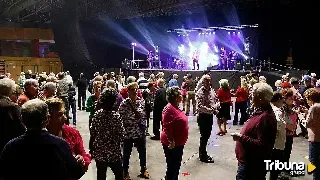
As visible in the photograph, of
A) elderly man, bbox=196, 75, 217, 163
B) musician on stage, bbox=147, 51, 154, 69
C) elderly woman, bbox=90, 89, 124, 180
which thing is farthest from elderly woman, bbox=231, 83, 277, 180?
musician on stage, bbox=147, 51, 154, 69

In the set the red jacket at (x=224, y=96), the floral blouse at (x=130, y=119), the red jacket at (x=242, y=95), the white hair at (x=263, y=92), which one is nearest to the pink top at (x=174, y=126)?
the floral blouse at (x=130, y=119)

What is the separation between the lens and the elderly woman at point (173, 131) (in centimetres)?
504

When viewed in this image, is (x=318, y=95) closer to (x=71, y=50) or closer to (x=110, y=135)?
(x=110, y=135)

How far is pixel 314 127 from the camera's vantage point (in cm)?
505

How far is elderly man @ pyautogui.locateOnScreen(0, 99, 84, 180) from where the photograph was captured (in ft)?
8.47

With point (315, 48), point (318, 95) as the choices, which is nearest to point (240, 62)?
point (315, 48)

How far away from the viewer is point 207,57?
2614 centimetres

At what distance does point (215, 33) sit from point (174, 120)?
21636 millimetres

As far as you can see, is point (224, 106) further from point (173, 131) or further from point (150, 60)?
point (150, 60)

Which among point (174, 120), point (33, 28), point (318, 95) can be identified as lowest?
point (174, 120)

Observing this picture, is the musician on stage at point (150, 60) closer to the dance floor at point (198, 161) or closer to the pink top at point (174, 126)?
the dance floor at point (198, 161)

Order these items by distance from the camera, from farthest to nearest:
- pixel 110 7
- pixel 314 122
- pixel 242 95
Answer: pixel 110 7 → pixel 242 95 → pixel 314 122

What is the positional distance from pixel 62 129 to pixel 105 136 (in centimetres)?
137

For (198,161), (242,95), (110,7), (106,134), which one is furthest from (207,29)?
(106,134)
